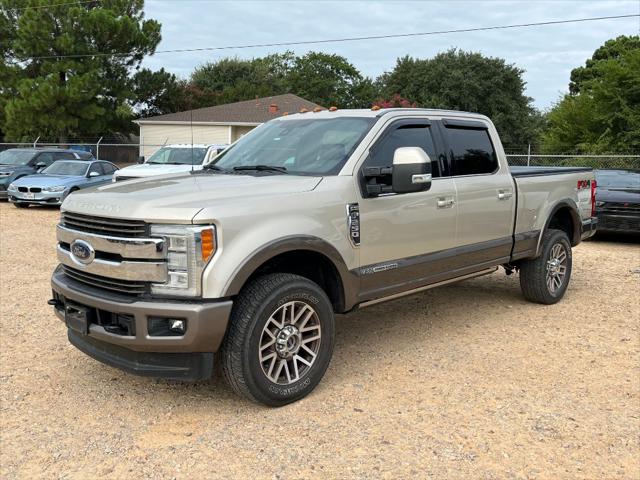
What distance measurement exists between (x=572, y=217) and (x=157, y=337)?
527 cm

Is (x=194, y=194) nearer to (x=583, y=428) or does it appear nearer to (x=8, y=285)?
(x=583, y=428)

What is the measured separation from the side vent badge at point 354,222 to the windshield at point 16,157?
1644 centimetres

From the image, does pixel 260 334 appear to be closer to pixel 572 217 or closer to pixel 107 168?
pixel 572 217

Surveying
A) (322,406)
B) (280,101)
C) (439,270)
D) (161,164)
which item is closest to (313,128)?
(439,270)

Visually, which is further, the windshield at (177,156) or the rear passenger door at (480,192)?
the windshield at (177,156)

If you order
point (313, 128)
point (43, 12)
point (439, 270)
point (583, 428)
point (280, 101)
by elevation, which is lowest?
point (583, 428)

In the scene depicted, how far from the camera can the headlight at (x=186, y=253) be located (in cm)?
354

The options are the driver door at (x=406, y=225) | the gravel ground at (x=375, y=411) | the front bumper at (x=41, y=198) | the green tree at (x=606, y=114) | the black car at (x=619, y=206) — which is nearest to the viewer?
the gravel ground at (x=375, y=411)

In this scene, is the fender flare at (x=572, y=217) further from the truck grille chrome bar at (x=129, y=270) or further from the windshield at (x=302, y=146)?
the truck grille chrome bar at (x=129, y=270)

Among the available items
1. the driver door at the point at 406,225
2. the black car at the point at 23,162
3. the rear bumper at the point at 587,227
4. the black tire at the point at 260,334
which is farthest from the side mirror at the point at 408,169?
the black car at the point at 23,162

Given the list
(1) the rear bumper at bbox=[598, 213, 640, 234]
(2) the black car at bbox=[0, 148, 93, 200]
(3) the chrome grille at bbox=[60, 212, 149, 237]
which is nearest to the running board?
(3) the chrome grille at bbox=[60, 212, 149, 237]

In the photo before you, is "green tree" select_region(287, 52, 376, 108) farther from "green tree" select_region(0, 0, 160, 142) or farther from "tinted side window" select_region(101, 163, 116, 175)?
"tinted side window" select_region(101, 163, 116, 175)

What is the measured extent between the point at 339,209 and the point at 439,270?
4.43ft

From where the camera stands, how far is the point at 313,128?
5148 millimetres
